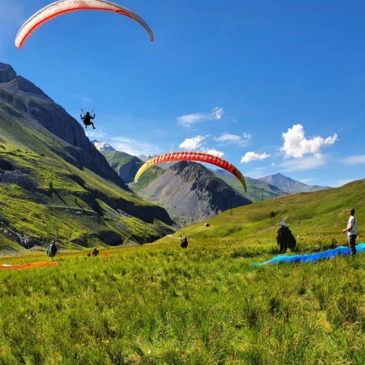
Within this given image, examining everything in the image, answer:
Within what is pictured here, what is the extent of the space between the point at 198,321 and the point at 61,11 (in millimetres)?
20727

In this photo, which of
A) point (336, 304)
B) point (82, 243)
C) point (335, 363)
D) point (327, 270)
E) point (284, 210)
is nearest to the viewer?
point (335, 363)

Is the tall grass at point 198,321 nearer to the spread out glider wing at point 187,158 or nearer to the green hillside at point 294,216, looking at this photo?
the spread out glider wing at point 187,158

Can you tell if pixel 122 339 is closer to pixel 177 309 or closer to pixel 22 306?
pixel 177 309

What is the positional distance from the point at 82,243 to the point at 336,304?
199851 mm

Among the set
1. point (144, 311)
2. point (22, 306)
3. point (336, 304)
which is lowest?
point (22, 306)

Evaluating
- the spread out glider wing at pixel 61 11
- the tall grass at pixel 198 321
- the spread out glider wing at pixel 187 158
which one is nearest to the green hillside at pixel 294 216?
the spread out glider wing at pixel 187 158

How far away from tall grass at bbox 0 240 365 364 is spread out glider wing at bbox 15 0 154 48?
53.1ft

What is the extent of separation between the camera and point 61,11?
21281mm

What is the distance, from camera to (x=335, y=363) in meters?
4.62

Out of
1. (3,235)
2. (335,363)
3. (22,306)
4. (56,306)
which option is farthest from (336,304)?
(3,235)

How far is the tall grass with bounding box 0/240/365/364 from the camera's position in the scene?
5309 millimetres

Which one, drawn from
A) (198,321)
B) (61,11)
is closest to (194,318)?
(198,321)

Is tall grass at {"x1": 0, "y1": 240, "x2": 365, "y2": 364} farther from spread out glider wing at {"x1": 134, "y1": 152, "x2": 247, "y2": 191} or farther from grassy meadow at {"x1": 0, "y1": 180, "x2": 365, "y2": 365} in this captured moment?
spread out glider wing at {"x1": 134, "y1": 152, "x2": 247, "y2": 191}

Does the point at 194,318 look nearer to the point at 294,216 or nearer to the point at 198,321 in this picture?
the point at 198,321
